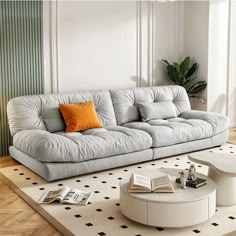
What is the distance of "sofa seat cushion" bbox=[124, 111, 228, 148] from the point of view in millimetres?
4863

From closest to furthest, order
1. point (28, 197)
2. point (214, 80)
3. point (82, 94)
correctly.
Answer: point (28, 197) < point (82, 94) < point (214, 80)

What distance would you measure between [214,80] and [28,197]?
360cm

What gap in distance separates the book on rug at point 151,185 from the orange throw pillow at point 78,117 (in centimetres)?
166

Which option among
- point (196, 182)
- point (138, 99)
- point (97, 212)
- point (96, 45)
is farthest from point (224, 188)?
point (96, 45)

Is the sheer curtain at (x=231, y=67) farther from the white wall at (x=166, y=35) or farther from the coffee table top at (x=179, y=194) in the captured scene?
the coffee table top at (x=179, y=194)

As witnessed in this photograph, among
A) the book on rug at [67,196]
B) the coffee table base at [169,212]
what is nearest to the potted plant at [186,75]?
the book on rug at [67,196]

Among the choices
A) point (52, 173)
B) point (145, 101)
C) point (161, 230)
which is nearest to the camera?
point (161, 230)

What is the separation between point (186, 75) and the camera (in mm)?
6414

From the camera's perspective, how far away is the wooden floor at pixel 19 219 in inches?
124

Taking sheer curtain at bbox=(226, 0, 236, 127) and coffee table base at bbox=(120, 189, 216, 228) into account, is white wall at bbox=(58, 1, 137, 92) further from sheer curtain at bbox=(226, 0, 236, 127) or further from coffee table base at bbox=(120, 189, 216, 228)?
coffee table base at bbox=(120, 189, 216, 228)

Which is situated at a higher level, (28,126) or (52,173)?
(28,126)

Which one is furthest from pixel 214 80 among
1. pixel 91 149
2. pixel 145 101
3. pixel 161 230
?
pixel 161 230

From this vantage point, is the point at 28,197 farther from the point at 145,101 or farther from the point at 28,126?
the point at 145,101

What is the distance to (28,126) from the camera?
188 inches
